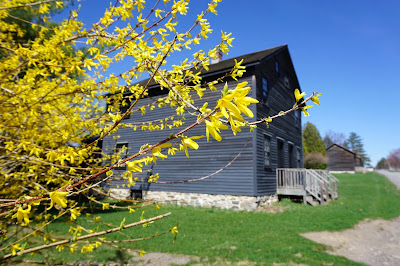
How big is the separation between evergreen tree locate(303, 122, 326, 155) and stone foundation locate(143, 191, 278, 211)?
35381 millimetres

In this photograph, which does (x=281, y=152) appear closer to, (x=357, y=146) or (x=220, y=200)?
(x=220, y=200)

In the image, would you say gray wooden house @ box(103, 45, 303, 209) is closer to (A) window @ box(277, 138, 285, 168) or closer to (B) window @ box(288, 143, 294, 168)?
(A) window @ box(277, 138, 285, 168)

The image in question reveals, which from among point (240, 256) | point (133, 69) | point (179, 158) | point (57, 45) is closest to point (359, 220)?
point (240, 256)

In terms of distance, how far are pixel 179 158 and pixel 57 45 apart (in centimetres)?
1109

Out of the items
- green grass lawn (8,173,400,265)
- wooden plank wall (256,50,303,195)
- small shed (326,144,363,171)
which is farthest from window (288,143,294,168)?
small shed (326,144,363,171)

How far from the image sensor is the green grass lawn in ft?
16.9

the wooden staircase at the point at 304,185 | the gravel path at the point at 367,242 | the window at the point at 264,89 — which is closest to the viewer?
the gravel path at the point at 367,242

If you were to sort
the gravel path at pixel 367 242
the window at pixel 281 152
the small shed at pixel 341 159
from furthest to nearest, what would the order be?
the small shed at pixel 341 159 < the window at pixel 281 152 < the gravel path at pixel 367 242

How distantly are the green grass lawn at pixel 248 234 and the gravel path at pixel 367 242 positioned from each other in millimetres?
396

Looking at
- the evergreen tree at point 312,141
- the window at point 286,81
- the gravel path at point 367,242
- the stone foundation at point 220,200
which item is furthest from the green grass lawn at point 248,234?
the evergreen tree at point 312,141

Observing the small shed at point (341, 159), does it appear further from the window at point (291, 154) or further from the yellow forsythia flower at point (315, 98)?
the yellow forsythia flower at point (315, 98)

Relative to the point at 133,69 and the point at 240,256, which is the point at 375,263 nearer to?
the point at 240,256

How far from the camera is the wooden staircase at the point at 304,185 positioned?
39.8ft

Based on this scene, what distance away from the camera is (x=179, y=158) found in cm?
1347
